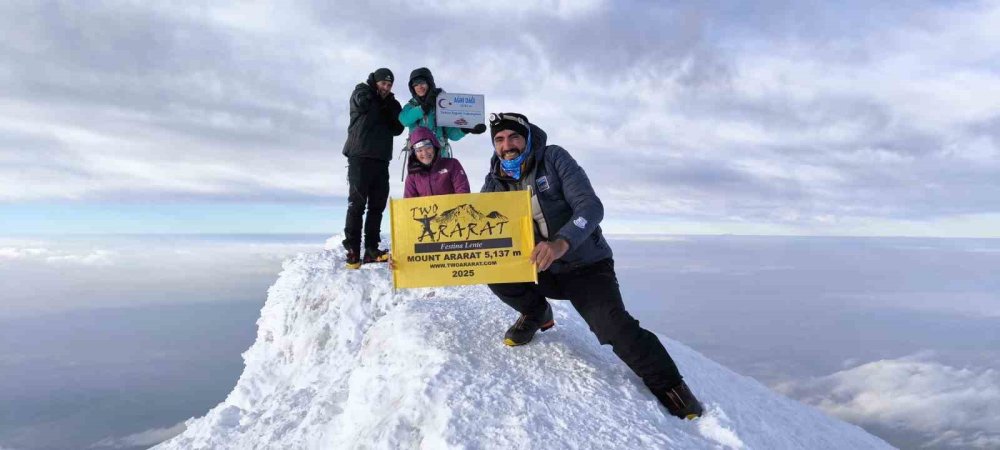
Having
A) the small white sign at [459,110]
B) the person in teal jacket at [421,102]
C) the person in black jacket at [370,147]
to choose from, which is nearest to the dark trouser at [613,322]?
the person in teal jacket at [421,102]

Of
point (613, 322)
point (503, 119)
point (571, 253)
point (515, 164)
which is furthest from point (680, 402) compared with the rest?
point (503, 119)

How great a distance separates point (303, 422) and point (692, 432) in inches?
131

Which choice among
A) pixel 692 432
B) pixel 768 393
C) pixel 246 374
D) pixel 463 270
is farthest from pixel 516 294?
pixel 246 374

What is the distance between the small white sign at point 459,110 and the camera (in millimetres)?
9117

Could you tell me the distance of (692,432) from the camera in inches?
165

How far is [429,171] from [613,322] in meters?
2.99

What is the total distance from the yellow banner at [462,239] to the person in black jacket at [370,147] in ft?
12.8

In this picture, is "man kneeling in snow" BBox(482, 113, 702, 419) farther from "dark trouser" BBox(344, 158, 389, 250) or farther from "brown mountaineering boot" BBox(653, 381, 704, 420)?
"dark trouser" BBox(344, 158, 389, 250)

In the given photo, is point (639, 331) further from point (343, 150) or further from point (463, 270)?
point (343, 150)

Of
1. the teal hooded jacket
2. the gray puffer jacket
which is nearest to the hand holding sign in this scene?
the gray puffer jacket

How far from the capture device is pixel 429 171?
6.39m

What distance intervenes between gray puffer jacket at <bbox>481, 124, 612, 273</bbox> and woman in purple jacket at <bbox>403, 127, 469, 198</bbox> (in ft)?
4.93

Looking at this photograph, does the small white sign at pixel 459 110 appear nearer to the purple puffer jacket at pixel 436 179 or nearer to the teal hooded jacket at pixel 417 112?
the teal hooded jacket at pixel 417 112

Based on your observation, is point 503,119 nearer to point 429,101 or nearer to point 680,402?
point 680,402
